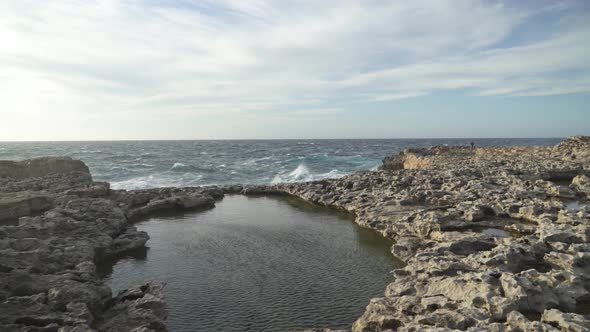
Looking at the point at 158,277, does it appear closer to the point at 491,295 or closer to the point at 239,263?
the point at 239,263

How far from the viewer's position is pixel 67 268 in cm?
1625

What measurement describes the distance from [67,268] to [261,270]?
342 inches

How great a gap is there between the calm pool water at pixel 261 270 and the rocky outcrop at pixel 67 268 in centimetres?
154

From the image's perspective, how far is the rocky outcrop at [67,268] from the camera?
11.6m

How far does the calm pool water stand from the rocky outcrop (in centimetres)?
154

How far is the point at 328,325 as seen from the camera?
13297 mm

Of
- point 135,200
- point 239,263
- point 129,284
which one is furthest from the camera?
point 135,200

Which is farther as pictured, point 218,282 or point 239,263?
point 239,263

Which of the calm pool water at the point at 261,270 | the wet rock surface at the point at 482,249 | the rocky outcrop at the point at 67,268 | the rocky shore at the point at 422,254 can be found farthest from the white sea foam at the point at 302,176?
the rocky outcrop at the point at 67,268

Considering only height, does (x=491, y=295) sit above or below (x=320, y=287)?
above

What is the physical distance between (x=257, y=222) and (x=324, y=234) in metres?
6.74

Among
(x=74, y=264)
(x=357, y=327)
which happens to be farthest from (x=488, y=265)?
(x=74, y=264)

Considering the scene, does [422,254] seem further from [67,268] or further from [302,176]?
[302,176]

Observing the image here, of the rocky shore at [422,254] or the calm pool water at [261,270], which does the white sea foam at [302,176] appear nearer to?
the rocky shore at [422,254]
